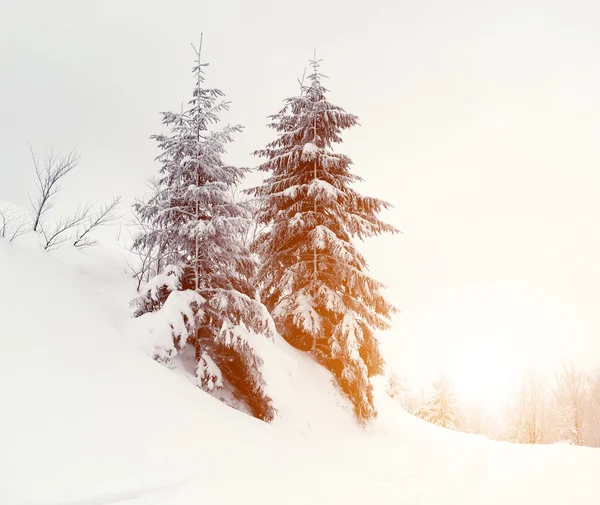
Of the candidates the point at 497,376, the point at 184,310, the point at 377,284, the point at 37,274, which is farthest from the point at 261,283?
the point at 497,376

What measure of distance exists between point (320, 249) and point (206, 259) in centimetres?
485

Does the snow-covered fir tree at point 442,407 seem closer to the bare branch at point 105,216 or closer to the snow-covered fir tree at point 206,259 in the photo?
the snow-covered fir tree at point 206,259

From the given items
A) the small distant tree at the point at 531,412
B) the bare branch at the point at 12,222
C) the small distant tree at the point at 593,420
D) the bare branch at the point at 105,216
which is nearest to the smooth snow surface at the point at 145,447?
the bare branch at the point at 105,216

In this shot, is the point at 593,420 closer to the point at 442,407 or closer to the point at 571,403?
the point at 571,403

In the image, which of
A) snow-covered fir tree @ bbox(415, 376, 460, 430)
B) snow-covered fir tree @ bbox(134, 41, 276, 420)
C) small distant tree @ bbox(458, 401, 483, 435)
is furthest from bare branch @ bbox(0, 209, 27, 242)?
small distant tree @ bbox(458, 401, 483, 435)

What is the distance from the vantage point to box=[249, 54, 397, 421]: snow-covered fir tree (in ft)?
40.6

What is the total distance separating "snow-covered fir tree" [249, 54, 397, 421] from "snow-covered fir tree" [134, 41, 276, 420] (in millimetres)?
3050

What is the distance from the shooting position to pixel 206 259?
9.67 m

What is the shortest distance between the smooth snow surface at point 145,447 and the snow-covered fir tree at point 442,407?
85.4 feet

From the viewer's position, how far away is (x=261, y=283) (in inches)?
563

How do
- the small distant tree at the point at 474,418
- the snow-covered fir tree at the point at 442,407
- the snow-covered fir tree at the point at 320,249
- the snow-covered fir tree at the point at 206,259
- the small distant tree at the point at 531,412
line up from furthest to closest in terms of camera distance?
the small distant tree at the point at 474,418, the snow-covered fir tree at the point at 442,407, the small distant tree at the point at 531,412, the snow-covered fir tree at the point at 320,249, the snow-covered fir tree at the point at 206,259

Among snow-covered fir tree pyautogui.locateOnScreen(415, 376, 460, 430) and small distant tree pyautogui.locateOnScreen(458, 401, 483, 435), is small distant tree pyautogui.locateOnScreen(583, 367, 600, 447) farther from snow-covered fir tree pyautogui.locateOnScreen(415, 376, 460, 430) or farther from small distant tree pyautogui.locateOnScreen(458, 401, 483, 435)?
small distant tree pyautogui.locateOnScreen(458, 401, 483, 435)

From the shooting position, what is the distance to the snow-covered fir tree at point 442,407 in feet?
109

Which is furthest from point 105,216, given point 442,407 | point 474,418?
point 474,418
